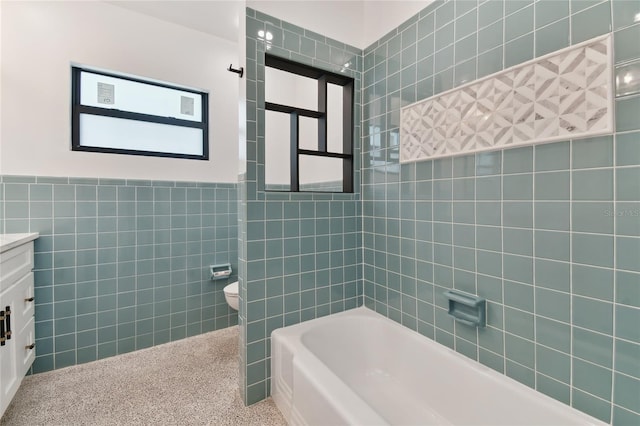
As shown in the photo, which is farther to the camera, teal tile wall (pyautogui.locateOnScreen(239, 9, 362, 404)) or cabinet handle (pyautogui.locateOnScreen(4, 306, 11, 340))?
teal tile wall (pyautogui.locateOnScreen(239, 9, 362, 404))

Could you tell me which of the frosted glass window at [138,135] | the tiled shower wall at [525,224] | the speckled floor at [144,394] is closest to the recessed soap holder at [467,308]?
the tiled shower wall at [525,224]

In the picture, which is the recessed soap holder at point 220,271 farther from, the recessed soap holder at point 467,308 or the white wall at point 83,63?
the recessed soap holder at point 467,308

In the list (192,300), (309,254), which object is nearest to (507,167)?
(309,254)

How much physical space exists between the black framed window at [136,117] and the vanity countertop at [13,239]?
0.67 m

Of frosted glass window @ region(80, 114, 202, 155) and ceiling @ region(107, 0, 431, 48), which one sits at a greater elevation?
ceiling @ region(107, 0, 431, 48)

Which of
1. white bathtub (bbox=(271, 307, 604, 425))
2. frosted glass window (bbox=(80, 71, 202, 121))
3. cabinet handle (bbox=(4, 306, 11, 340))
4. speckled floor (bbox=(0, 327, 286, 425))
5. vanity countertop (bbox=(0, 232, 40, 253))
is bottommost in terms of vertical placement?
speckled floor (bbox=(0, 327, 286, 425))

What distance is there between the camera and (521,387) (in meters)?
1.14

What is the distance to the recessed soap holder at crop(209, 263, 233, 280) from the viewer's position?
2449 millimetres

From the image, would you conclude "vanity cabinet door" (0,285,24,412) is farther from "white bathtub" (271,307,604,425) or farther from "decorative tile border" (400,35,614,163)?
"decorative tile border" (400,35,614,163)

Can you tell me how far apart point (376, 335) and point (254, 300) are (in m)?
0.83

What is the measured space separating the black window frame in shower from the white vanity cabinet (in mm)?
1563

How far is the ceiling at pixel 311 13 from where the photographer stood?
1649 mm

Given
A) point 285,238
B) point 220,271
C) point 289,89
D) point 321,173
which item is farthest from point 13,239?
point 289,89

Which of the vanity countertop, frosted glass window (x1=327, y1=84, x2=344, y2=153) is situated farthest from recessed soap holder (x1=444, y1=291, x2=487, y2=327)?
the vanity countertop
